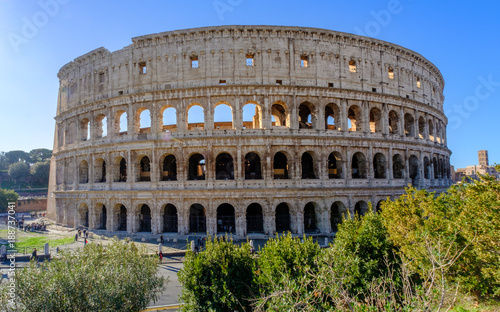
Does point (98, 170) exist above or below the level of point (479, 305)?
above

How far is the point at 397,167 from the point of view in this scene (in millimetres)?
27703

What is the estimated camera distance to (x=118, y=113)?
26344mm

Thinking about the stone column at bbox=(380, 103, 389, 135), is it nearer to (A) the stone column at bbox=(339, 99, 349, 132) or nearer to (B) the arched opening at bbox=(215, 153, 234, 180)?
(A) the stone column at bbox=(339, 99, 349, 132)

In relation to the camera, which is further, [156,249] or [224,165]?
[224,165]

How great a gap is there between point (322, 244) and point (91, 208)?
71.9 feet

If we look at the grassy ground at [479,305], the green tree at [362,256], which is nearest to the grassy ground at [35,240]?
the green tree at [362,256]

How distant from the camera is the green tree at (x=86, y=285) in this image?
7.68 metres

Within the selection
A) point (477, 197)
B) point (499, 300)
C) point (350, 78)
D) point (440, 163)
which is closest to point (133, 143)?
point (350, 78)

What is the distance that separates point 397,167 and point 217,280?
80.9 ft

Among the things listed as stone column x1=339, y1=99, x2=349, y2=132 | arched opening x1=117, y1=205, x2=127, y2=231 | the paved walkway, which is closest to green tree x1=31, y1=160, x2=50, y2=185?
the paved walkway

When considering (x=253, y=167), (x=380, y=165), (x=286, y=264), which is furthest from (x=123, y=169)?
(x=380, y=165)

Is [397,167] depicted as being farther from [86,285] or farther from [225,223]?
[86,285]

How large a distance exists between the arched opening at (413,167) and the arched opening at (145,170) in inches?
1064

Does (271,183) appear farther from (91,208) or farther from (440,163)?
(440,163)
